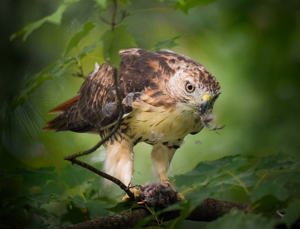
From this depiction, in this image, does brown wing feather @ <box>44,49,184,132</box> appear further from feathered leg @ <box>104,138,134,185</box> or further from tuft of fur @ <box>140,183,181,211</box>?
tuft of fur @ <box>140,183,181,211</box>

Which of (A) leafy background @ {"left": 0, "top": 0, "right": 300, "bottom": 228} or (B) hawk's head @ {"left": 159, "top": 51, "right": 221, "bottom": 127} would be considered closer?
(A) leafy background @ {"left": 0, "top": 0, "right": 300, "bottom": 228}

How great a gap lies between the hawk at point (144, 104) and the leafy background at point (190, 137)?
0.32ft

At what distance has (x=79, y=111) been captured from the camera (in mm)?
1100

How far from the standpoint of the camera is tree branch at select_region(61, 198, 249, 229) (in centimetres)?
64

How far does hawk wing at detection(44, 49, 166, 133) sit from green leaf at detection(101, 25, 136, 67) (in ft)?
1.24

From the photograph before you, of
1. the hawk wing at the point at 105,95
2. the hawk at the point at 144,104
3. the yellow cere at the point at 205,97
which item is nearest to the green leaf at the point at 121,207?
the hawk at the point at 144,104

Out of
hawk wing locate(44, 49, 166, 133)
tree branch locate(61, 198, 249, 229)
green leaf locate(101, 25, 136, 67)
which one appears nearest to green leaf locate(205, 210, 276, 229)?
tree branch locate(61, 198, 249, 229)

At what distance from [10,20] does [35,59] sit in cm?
17

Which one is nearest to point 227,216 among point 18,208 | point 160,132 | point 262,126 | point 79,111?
point 160,132

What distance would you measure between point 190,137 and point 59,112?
632 mm

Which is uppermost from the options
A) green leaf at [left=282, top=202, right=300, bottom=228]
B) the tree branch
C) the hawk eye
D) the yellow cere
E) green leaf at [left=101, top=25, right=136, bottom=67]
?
green leaf at [left=101, top=25, right=136, bottom=67]

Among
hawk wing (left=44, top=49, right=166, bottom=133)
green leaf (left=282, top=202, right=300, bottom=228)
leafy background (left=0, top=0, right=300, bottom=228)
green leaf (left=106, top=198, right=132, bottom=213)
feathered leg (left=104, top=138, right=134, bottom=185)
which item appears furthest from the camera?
feathered leg (left=104, top=138, right=134, bottom=185)

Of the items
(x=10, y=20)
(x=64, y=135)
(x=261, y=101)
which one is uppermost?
(x=10, y=20)

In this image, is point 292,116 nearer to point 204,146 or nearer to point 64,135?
point 204,146
